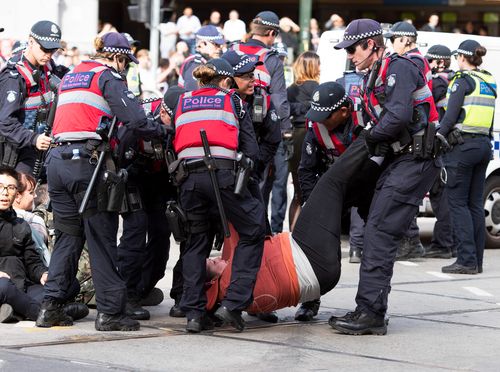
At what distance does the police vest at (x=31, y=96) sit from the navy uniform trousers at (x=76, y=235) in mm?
1508

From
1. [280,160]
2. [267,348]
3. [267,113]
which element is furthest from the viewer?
[280,160]

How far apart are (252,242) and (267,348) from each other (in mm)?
772

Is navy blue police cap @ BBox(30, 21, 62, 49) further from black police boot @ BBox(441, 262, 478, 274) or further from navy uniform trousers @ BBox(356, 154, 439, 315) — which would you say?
black police boot @ BBox(441, 262, 478, 274)

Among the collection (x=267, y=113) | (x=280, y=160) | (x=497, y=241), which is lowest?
(x=497, y=241)

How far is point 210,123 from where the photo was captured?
772cm

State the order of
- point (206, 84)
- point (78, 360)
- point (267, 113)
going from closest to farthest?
point (78, 360) < point (206, 84) < point (267, 113)

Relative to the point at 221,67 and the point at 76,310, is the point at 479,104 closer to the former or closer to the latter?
the point at 221,67

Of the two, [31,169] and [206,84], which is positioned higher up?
[206,84]

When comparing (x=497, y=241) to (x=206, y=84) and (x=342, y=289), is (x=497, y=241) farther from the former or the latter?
(x=206, y=84)

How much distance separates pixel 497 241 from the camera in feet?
43.6

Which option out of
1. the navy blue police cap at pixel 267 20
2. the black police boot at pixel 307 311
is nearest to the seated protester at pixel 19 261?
the black police boot at pixel 307 311

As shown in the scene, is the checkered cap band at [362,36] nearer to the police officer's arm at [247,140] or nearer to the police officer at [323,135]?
the police officer at [323,135]

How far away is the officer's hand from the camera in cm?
884

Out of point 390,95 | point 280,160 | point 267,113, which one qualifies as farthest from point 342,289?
point 280,160
